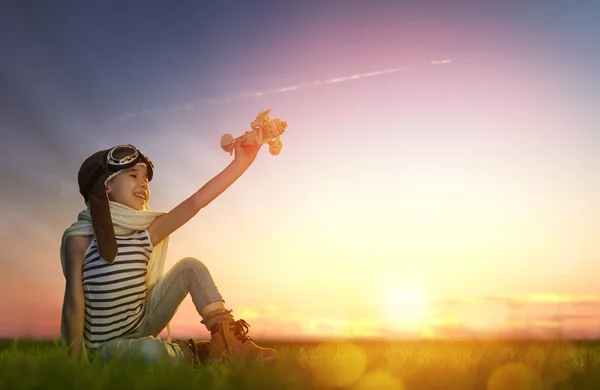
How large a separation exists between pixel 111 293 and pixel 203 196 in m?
1.31

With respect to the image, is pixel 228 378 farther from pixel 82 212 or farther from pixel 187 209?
pixel 82 212

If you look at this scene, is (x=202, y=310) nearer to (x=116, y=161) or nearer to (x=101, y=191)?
(x=101, y=191)

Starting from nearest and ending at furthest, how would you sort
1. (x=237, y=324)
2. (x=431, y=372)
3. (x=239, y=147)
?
(x=431, y=372) < (x=237, y=324) < (x=239, y=147)

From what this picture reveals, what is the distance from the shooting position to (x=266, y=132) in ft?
22.3

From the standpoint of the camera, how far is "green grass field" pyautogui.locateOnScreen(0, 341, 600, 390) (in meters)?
4.08

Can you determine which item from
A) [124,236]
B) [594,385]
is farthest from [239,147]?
[594,385]

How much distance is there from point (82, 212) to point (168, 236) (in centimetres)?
91

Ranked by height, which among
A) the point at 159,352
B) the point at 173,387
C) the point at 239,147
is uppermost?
the point at 239,147

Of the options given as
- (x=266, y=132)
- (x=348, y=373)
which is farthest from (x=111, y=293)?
(x=348, y=373)

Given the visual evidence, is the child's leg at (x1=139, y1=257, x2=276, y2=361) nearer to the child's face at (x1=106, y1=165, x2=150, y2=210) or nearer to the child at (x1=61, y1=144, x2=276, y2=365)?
the child at (x1=61, y1=144, x2=276, y2=365)

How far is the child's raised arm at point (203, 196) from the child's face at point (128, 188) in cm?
31

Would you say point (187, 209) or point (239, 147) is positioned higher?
point (239, 147)

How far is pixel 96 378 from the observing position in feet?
13.5

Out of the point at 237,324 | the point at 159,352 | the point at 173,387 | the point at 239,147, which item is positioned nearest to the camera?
the point at 173,387
